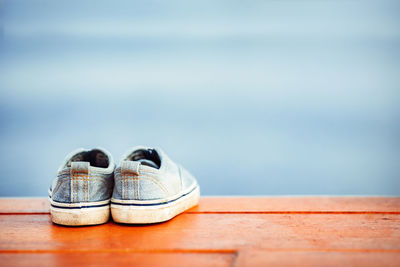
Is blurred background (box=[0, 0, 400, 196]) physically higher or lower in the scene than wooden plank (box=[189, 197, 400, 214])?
higher

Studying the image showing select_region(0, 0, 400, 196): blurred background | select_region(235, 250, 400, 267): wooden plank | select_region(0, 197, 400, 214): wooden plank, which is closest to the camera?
select_region(235, 250, 400, 267): wooden plank

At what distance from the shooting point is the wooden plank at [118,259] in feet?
2.01

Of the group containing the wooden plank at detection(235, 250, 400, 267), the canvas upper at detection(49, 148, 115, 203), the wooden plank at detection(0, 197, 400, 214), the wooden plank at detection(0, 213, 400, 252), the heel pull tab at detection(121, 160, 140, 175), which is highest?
the heel pull tab at detection(121, 160, 140, 175)

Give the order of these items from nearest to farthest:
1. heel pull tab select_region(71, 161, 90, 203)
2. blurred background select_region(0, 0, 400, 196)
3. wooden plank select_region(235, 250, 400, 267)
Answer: wooden plank select_region(235, 250, 400, 267) < heel pull tab select_region(71, 161, 90, 203) < blurred background select_region(0, 0, 400, 196)

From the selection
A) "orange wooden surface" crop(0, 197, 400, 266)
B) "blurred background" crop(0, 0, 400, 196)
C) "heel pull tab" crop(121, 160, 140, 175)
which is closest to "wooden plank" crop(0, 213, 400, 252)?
"orange wooden surface" crop(0, 197, 400, 266)

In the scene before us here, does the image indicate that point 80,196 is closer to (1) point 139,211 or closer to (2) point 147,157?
(1) point 139,211

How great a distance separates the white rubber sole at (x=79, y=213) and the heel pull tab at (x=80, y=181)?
0.06 ft

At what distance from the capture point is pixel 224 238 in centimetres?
73

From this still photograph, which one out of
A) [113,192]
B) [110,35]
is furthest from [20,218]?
[110,35]

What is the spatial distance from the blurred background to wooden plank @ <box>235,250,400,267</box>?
0.72m

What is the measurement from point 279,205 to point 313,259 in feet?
1.29

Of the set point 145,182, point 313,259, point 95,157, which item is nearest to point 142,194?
point 145,182

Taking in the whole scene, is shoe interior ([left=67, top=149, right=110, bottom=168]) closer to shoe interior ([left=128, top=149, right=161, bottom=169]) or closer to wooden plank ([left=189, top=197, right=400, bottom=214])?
shoe interior ([left=128, top=149, right=161, bottom=169])

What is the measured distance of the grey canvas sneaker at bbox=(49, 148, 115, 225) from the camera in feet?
2.60
